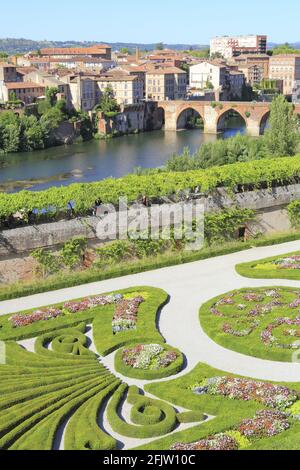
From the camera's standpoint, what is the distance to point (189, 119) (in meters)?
88.1

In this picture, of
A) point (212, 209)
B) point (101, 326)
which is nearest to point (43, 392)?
point (101, 326)

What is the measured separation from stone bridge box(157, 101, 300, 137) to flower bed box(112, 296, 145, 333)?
2271 inches

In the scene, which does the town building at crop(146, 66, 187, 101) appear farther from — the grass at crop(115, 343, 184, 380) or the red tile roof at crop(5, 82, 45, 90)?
the grass at crop(115, 343, 184, 380)

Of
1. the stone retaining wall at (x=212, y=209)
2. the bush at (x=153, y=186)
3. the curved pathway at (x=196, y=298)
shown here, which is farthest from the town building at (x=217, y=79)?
the curved pathway at (x=196, y=298)

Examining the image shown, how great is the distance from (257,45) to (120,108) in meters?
112

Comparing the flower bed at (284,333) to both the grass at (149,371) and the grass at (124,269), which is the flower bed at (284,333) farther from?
the grass at (124,269)

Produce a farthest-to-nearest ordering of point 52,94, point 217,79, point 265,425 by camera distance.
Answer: point 217,79, point 52,94, point 265,425

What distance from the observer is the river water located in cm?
5268

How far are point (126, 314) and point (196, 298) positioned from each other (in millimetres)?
2872

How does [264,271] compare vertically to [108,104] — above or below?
below

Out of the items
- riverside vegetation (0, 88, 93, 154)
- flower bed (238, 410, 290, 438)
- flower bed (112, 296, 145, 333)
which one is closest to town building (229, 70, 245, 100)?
riverside vegetation (0, 88, 93, 154)

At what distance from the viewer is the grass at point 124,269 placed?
22625 millimetres

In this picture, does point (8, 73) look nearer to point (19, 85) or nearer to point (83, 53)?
point (19, 85)
